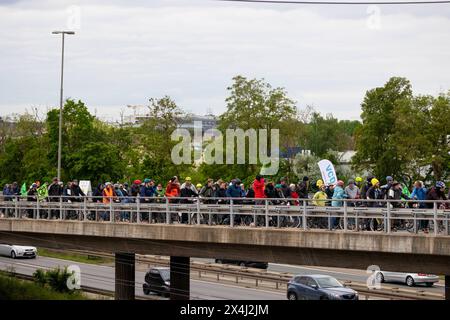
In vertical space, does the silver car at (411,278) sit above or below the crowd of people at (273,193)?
below

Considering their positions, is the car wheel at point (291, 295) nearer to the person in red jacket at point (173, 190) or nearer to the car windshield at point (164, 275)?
the car windshield at point (164, 275)

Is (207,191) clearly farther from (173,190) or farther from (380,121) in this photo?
(380,121)

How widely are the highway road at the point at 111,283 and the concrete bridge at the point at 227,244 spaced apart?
19.1ft

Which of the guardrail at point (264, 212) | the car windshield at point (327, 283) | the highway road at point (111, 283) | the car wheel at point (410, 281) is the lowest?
the highway road at point (111, 283)

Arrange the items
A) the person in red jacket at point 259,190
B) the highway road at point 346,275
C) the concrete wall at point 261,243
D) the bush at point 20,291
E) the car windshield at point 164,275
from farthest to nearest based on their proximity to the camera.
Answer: the highway road at point 346,275 < the car windshield at point 164,275 < the person in red jacket at point 259,190 < the bush at point 20,291 < the concrete wall at point 261,243

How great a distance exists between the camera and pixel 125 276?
3959cm

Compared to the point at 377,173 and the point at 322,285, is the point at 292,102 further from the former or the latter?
the point at 322,285

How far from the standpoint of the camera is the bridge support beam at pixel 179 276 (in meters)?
38.2

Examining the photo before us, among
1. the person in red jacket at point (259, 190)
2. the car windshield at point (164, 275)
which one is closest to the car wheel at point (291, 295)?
the car windshield at point (164, 275)

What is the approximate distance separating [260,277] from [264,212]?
21600mm

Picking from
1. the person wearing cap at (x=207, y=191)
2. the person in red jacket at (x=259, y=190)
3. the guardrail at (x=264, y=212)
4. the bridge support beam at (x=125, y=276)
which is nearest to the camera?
the guardrail at (x=264, y=212)

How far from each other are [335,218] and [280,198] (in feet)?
7.05
